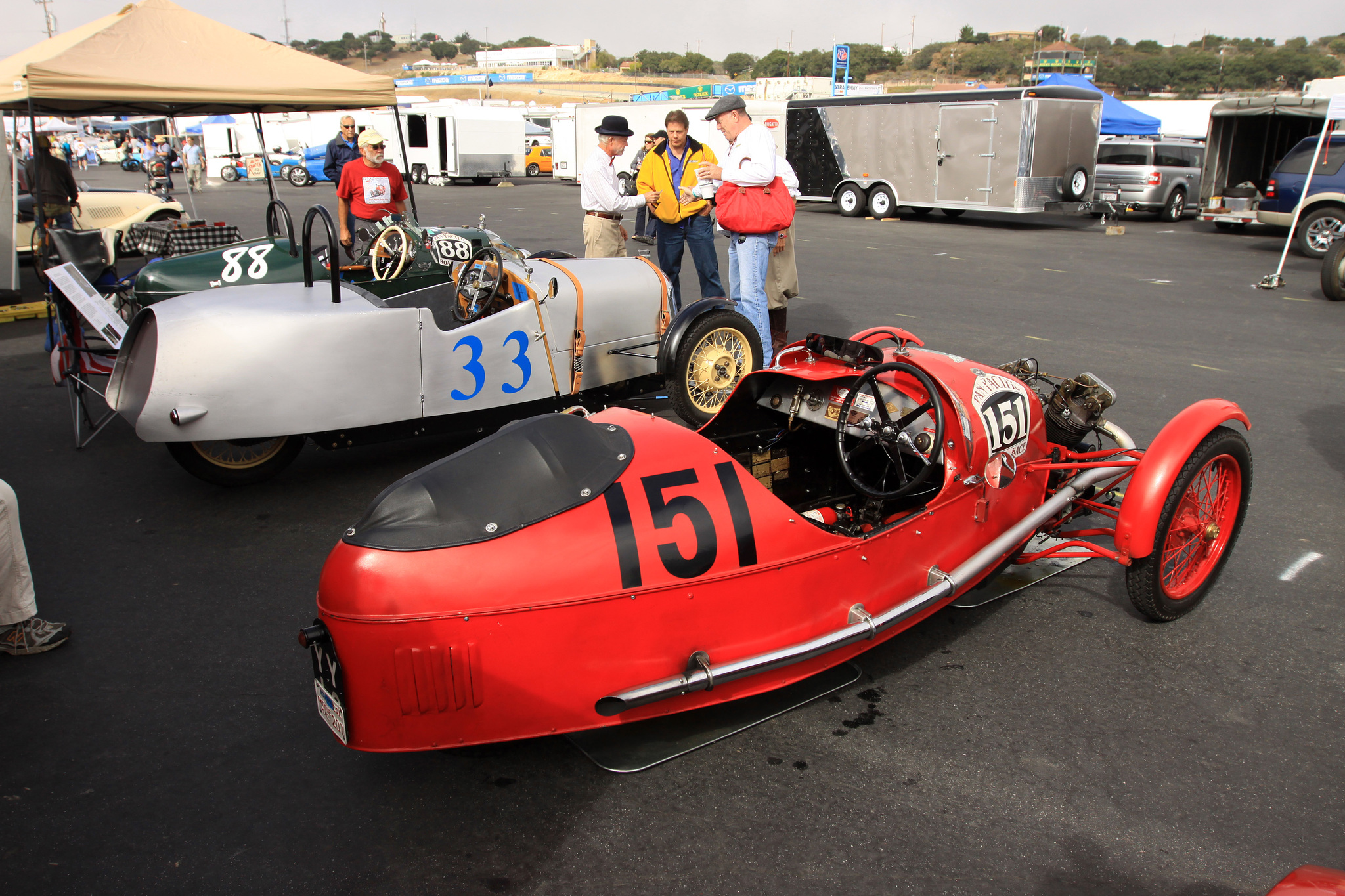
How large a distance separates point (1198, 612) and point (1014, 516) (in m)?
0.96

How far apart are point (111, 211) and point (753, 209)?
11.2m

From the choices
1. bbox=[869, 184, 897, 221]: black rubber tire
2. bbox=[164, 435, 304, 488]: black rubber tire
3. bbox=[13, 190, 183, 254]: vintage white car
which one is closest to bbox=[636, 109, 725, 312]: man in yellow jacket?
bbox=[164, 435, 304, 488]: black rubber tire

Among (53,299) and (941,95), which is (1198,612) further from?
(941,95)

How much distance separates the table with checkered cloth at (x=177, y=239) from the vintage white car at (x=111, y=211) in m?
2.86

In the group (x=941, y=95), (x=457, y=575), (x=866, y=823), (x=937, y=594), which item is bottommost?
(x=866, y=823)

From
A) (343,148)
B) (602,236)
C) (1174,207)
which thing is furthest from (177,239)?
(1174,207)

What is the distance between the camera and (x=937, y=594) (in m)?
3.21

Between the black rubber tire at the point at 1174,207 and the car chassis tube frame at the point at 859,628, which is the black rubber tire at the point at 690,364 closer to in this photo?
the car chassis tube frame at the point at 859,628

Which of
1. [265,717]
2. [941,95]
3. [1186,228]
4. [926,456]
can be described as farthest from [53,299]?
[1186,228]

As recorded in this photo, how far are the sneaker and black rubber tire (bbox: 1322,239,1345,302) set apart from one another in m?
12.4

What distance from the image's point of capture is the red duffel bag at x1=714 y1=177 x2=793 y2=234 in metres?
6.46

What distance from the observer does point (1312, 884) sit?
1635 millimetres

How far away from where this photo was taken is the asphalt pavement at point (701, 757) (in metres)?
2.45

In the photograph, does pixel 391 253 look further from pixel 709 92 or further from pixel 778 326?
pixel 709 92
